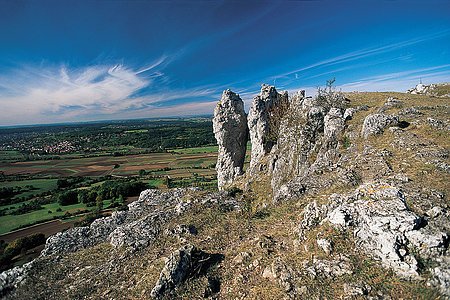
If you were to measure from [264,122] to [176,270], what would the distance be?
98.1ft

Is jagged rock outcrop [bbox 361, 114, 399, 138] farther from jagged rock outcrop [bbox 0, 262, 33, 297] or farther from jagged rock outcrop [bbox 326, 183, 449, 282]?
jagged rock outcrop [bbox 0, 262, 33, 297]

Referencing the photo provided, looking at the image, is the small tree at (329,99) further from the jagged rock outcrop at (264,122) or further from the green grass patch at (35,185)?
the green grass patch at (35,185)

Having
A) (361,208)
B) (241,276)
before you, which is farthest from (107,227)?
(361,208)

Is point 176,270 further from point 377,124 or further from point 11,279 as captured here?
point 377,124

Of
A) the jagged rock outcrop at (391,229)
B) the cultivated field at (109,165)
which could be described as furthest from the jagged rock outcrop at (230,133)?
the cultivated field at (109,165)

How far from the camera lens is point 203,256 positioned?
17047 mm

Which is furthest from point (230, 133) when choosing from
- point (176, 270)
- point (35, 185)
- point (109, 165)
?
point (109, 165)

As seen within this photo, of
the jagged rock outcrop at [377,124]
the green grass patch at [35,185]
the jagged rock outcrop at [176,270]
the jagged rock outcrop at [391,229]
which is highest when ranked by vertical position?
the jagged rock outcrop at [377,124]

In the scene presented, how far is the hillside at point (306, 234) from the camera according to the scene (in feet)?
40.6

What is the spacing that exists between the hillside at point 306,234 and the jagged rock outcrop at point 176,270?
0.23ft

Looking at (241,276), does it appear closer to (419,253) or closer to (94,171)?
(419,253)

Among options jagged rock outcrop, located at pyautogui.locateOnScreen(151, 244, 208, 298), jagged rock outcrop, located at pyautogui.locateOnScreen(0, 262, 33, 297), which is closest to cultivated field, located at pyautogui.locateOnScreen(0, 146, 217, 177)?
jagged rock outcrop, located at pyautogui.locateOnScreen(0, 262, 33, 297)

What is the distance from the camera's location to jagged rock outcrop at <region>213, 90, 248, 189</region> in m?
42.8

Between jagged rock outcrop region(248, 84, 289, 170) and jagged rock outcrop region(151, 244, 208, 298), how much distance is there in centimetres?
2467
